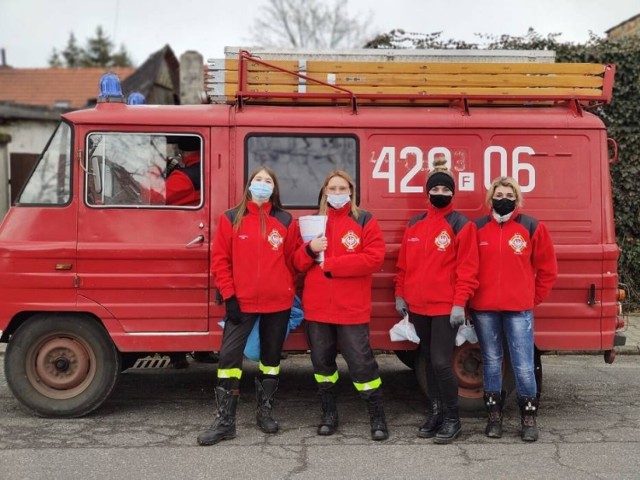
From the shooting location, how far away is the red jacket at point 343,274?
5031mm

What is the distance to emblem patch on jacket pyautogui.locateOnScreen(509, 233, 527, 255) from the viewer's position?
5.01m

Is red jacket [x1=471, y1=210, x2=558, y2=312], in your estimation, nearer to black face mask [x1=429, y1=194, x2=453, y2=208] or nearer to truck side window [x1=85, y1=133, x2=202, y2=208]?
black face mask [x1=429, y1=194, x2=453, y2=208]

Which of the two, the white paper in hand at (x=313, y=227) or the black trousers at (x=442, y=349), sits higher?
the white paper in hand at (x=313, y=227)

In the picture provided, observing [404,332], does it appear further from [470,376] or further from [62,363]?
[62,363]

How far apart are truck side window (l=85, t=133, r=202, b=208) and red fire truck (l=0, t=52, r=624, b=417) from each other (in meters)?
0.01

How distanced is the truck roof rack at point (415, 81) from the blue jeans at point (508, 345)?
65.8 inches

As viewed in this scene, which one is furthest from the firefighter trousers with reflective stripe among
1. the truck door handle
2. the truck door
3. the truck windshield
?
the truck windshield

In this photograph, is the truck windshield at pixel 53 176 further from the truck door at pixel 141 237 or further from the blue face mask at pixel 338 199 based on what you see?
the blue face mask at pixel 338 199

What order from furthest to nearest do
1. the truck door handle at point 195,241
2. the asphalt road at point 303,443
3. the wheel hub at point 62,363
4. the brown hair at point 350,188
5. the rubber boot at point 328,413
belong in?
the wheel hub at point 62,363 < the truck door handle at point 195,241 < the rubber boot at point 328,413 < the brown hair at point 350,188 < the asphalt road at point 303,443

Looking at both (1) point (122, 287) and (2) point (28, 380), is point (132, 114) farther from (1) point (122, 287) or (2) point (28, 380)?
(2) point (28, 380)

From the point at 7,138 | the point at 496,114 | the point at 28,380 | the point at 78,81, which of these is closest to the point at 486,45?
the point at 496,114

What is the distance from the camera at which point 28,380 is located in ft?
17.9

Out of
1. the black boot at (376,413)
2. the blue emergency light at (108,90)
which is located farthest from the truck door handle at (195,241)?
the black boot at (376,413)

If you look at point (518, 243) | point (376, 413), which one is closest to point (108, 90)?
point (376, 413)
